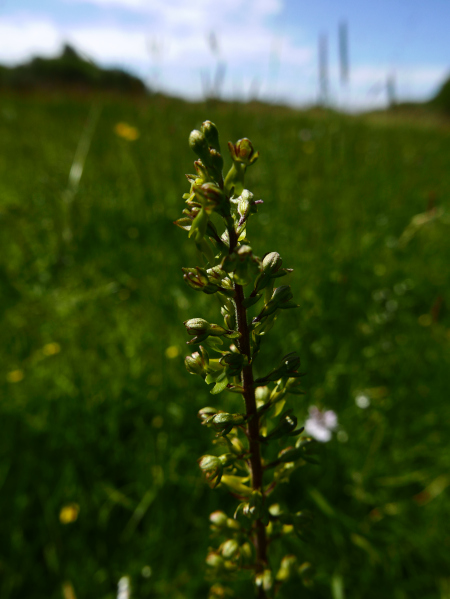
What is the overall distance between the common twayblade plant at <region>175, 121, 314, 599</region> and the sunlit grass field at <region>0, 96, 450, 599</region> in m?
0.70

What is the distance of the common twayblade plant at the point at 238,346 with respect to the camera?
0.67 m

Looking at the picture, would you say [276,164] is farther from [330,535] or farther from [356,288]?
[330,535]

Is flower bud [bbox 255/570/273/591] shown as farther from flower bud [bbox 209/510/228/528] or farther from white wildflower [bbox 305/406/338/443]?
white wildflower [bbox 305/406/338/443]

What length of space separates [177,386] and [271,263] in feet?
4.63

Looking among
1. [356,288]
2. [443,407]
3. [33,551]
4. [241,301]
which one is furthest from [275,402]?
[356,288]

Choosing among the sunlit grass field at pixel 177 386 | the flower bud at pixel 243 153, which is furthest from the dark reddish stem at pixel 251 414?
the sunlit grass field at pixel 177 386

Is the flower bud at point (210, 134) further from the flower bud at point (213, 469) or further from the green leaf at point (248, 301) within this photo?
the flower bud at point (213, 469)

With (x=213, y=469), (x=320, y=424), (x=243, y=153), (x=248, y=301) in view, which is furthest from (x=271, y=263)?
(x=320, y=424)

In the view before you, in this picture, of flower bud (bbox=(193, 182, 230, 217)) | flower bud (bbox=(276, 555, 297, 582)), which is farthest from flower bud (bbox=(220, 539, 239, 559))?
flower bud (bbox=(193, 182, 230, 217))

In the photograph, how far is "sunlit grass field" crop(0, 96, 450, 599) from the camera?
1.60m

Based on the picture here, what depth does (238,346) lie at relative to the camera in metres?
0.78

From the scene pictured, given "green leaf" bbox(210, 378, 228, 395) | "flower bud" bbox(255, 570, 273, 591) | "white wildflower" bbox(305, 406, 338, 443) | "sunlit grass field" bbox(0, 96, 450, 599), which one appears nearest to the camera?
"green leaf" bbox(210, 378, 228, 395)

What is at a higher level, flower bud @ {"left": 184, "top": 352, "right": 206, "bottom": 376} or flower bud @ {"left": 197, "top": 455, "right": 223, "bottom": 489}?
flower bud @ {"left": 184, "top": 352, "right": 206, "bottom": 376}

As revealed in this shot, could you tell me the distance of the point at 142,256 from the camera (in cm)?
299
